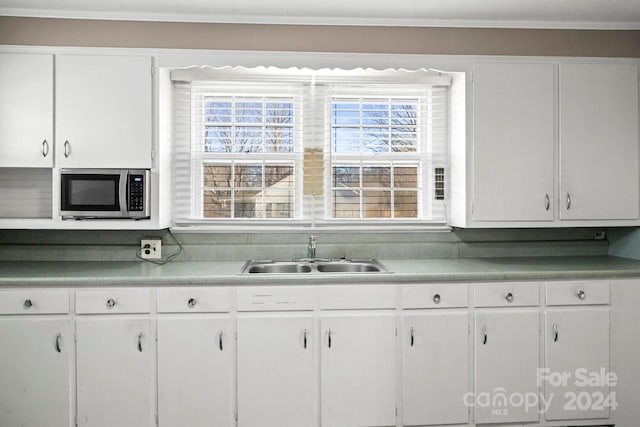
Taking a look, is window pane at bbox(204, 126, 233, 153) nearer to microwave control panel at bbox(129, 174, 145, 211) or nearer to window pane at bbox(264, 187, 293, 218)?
window pane at bbox(264, 187, 293, 218)

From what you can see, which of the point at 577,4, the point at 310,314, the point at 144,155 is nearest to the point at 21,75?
the point at 144,155

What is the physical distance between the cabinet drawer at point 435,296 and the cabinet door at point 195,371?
995 millimetres

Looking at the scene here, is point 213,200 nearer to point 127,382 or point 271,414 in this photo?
point 127,382

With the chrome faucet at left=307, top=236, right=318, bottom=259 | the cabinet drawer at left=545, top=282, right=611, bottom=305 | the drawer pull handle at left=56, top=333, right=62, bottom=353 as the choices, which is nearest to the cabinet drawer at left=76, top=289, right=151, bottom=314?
the drawer pull handle at left=56, top=333, right=62, bottom=353

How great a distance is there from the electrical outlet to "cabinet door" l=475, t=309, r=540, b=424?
2021 mm

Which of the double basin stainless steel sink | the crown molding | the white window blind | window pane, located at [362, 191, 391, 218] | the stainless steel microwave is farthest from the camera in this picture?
window pane, located at [362, 191, 391, 218]

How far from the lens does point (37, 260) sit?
9.30 ft

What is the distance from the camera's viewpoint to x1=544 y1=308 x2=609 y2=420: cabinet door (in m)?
2.45

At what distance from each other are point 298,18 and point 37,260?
2316 millimetres

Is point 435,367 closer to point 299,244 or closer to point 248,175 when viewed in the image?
point 299,244

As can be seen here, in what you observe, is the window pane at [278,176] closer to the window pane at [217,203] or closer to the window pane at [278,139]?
the window pane at [278,139]

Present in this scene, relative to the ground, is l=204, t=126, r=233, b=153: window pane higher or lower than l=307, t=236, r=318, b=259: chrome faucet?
higher

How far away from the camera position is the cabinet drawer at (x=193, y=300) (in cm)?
232

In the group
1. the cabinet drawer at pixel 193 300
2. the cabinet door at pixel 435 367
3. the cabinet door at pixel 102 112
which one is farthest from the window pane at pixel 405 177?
the cabinet door at pixel 102 112
